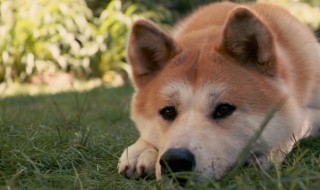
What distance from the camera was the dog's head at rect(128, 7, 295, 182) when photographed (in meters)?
2.33

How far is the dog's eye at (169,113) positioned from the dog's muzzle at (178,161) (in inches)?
16.4

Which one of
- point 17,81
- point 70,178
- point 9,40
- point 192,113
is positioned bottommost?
point 17,81

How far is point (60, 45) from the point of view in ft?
27.6

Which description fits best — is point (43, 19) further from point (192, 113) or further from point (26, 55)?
point (192, 113)

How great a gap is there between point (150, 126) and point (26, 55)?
18.0 feet

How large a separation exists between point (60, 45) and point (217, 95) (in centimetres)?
621

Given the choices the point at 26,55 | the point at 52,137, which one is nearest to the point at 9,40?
the point at 26,55

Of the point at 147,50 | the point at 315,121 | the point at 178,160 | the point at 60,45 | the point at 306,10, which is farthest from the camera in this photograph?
the point at 306,10

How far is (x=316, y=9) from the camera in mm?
10945

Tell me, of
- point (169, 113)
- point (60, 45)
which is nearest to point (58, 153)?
point (169, 113)

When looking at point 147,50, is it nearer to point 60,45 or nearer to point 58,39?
point 58,39

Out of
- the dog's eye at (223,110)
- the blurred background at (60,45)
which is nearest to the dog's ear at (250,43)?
the dog's eye at (223,110)

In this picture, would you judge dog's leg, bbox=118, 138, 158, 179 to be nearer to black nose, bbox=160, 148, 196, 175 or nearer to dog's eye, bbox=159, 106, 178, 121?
dog's eye, bbox=159, 106, 178, 121

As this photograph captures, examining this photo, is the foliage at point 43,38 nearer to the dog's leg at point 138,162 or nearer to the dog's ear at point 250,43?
the dog's leg at point 138,162
